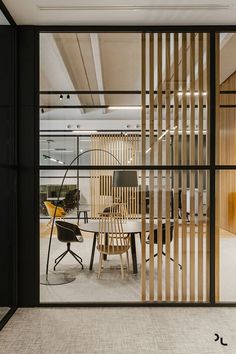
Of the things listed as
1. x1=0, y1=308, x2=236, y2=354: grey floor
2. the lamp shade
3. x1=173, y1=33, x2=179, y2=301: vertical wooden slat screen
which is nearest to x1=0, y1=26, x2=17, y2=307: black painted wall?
x1=0, y1=308, x2=236, y2=354: grey floor

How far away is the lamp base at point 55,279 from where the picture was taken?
331cm

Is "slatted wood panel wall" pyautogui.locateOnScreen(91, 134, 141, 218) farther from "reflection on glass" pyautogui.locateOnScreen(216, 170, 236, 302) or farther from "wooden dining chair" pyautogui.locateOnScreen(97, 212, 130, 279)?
"reflection on glass" pyautogui.locateOnScreen(216, 170, 236, 302)

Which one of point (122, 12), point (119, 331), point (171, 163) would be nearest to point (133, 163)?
point (171, 163)

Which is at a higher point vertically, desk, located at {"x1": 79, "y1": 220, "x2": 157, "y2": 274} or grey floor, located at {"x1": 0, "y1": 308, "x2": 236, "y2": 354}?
desk, located at {"x1": 79, "y1": 220, "x2": 157, "y2": 274}

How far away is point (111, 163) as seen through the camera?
3.29m

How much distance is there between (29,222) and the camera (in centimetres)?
329

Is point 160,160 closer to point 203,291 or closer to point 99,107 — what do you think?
point 99,107

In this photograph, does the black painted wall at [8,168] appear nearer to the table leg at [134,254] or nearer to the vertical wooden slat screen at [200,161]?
the table leg at [134,254]

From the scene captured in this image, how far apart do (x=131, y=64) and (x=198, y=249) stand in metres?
1.96

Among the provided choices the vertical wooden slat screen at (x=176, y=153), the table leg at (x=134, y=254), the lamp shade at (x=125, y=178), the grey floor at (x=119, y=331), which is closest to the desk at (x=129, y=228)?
the table leg at (x=134, y=254)

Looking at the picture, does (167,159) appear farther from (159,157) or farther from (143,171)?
(143,171)

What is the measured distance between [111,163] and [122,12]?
140cm

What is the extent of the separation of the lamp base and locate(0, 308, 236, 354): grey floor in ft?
0.83

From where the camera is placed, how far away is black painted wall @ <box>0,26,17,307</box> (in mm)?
2990
